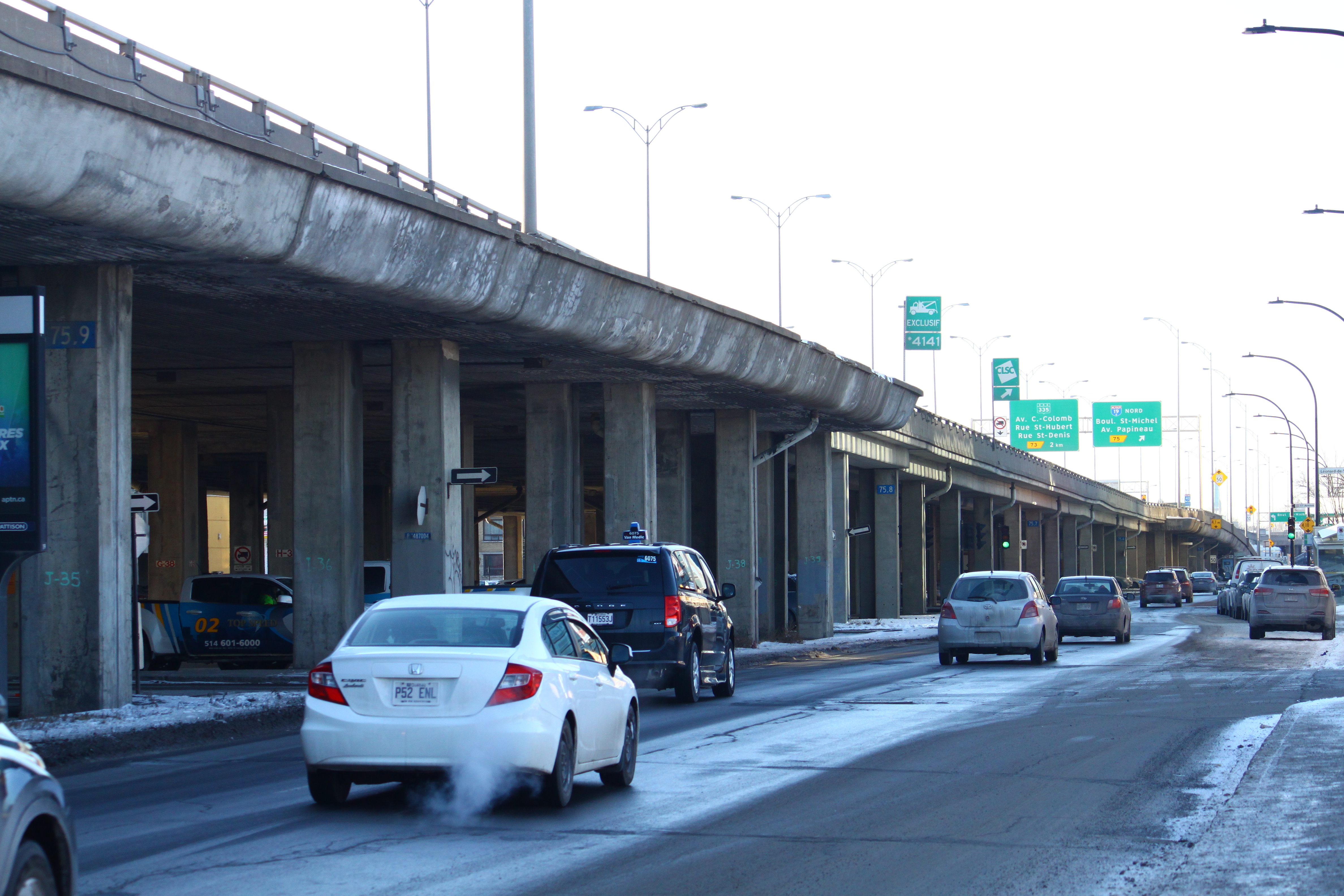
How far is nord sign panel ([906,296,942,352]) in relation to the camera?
51438 millimetres

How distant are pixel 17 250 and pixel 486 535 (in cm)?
14524

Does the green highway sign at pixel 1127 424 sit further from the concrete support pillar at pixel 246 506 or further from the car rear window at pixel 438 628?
the car rear window at pixel 438 628

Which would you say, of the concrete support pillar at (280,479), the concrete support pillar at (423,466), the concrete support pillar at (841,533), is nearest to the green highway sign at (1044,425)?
the concrete support pillar at (841,533)

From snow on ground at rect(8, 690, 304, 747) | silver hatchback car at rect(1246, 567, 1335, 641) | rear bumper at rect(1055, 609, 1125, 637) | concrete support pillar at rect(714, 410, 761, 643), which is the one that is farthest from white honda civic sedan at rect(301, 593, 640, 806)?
silver hatchback car at rect(1246, 567, 1335, 641)

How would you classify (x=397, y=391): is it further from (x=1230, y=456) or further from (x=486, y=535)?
(x=486, y=535)

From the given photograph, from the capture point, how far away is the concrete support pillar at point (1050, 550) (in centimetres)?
9225

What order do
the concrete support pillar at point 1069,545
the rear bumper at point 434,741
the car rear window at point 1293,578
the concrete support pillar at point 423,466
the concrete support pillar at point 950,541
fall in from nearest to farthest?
the rear bumper at point 434,741 → the concrete support pillar at point 423,466 → the car rear window at point 1293,578 → the concrete support pillar at point 950,541 → the concrete support pillar at point 1069,545

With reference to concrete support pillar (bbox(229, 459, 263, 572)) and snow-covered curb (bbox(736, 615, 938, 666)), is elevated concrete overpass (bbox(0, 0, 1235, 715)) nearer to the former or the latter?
snow-covered curb (bbox(736, 615, 938, 666))

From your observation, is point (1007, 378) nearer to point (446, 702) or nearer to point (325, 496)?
point (325, 496)

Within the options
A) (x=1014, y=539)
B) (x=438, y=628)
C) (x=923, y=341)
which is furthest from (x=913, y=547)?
(x=438, y=628)

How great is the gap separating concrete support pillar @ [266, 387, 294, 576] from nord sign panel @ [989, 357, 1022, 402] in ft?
122

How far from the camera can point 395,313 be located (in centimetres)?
2248

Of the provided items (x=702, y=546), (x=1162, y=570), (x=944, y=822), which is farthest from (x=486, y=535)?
(x=944, y=822)

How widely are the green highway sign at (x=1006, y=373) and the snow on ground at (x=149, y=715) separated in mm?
51852
